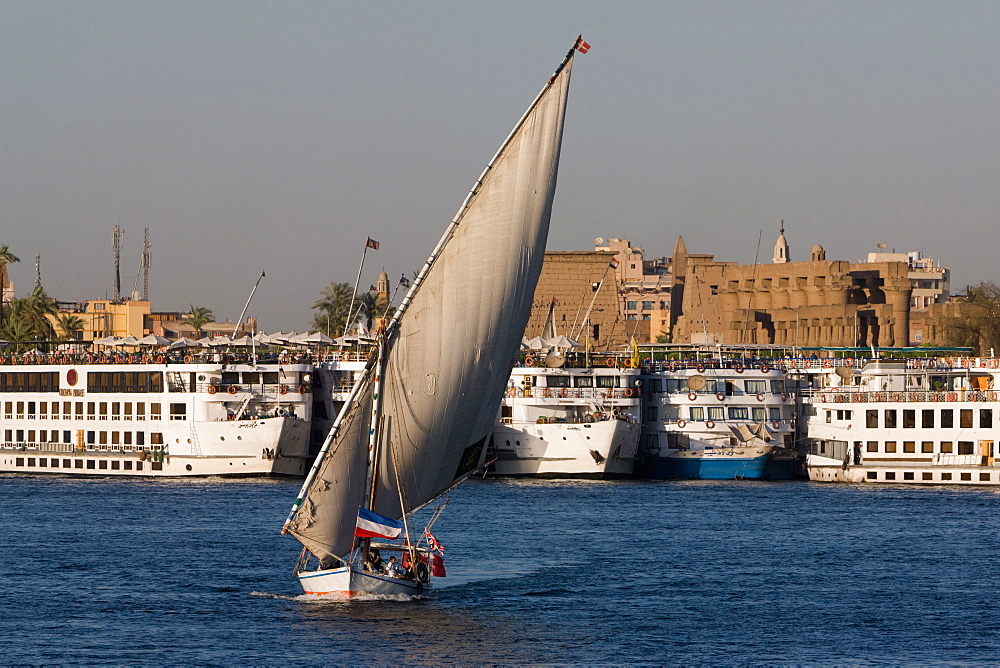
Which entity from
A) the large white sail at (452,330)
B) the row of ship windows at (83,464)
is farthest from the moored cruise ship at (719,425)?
the large white sail at (452,330)

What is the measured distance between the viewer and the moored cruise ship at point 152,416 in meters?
93.1

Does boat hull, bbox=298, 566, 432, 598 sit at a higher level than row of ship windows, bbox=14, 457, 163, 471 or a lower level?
higher

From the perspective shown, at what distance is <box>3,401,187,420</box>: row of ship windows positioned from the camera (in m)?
97.4

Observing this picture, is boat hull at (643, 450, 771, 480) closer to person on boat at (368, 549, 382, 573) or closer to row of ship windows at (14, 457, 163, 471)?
row of ship windows at (14, 457, 163, 471)

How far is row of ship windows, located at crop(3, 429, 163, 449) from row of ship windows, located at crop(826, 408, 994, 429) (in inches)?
1554

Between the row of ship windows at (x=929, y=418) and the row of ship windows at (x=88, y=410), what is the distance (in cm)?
3778

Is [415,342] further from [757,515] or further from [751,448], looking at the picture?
[751,448]

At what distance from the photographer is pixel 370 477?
44.8 meters

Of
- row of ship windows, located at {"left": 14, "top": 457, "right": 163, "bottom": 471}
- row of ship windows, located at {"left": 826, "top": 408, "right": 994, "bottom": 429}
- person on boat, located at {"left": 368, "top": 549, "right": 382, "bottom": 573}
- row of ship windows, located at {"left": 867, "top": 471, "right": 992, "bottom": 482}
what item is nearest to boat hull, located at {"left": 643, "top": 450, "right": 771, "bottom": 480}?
row of ship windows, located at {"left": 867, "top": 471, "right": 992, "bottom": 482}

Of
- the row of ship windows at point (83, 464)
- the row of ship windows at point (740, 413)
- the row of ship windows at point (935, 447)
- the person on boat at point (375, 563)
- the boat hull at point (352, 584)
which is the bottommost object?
the row of ship windows at point (83, 464)

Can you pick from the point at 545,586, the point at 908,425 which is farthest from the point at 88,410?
the point at 545,586

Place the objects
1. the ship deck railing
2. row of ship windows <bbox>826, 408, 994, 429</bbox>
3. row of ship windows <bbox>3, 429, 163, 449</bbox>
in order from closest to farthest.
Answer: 1. row of ship windows <bbox>826, 408, 994, 429</bbox>
2. the ship deck railing
3. row of ship windows <bbox>3, 429, 163, 449</bbox>

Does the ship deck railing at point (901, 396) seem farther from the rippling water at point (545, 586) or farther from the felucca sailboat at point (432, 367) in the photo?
the felucca sailboat at point (432, 367)

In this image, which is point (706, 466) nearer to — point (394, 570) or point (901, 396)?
point (901, 396)
